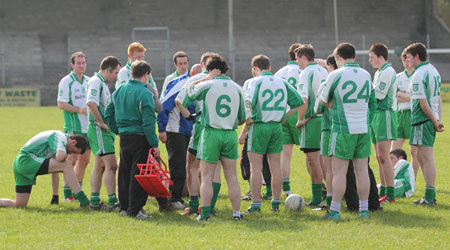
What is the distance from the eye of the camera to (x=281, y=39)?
3822cm

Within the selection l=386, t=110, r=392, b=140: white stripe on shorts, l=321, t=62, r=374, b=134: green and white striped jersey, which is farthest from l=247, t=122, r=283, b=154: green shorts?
l=386, t=110, r=392, b=140: white stripe on shorts

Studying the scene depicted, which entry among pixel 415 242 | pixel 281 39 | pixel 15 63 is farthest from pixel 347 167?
pixel 15 63

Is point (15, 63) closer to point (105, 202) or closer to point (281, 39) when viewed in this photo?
point (281, 39)

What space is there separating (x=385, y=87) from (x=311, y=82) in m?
0.94

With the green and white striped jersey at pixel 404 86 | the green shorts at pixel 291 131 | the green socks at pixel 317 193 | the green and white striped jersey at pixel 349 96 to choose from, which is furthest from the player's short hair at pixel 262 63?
the green and white striped jersey at pixel 404 86

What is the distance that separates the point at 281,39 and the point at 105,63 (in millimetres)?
30993

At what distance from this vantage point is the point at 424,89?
7.83m

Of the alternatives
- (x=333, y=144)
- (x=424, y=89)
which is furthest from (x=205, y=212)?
(x=424, y=89)

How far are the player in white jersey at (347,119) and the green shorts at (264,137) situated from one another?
70 cm

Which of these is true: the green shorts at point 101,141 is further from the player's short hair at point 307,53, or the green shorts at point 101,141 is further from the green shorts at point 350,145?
the green shorts at point 350,145

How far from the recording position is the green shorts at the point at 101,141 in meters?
7.90

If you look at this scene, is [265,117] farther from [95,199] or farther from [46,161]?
[46,161]

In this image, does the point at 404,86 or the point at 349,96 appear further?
the point at 404,86

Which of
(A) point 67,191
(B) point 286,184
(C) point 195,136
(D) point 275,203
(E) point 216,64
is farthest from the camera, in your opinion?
(B) point 286,184
